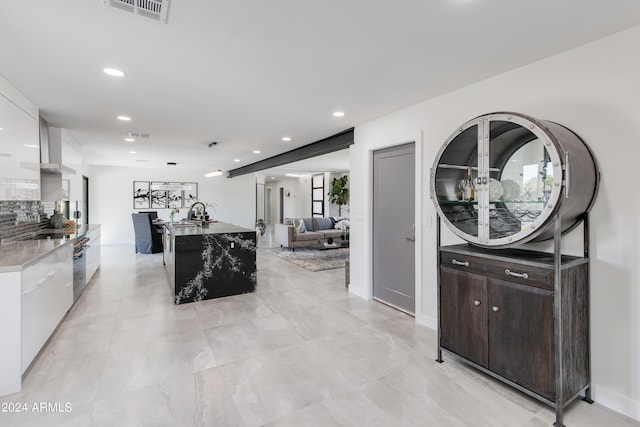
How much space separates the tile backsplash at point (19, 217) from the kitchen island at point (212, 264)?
1.62m

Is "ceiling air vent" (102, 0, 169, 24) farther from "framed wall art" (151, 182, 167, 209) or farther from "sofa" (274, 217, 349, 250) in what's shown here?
"framed wall art" (151, 182, 167, 209)

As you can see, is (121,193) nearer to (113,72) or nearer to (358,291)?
(113,72)

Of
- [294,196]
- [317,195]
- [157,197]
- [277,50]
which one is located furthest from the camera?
[294,196]

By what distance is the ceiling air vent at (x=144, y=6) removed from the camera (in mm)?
1721

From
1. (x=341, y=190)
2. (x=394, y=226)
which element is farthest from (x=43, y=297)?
(x=341, y=190)

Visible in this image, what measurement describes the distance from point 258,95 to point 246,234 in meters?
2.07

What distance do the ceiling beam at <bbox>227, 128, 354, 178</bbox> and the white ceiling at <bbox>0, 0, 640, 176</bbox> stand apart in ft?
3.00

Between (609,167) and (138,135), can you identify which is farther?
(138,135)

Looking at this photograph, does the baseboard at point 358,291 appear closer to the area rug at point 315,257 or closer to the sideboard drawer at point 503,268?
the area rug at point 315,257

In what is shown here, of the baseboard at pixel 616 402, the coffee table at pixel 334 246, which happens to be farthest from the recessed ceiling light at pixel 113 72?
the coffee table at pixel 334 246

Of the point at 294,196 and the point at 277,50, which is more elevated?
the point at 277,50

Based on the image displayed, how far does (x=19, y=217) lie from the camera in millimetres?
3736

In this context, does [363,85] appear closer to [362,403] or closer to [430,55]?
[430,55]

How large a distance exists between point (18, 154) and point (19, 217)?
1.07 meters
